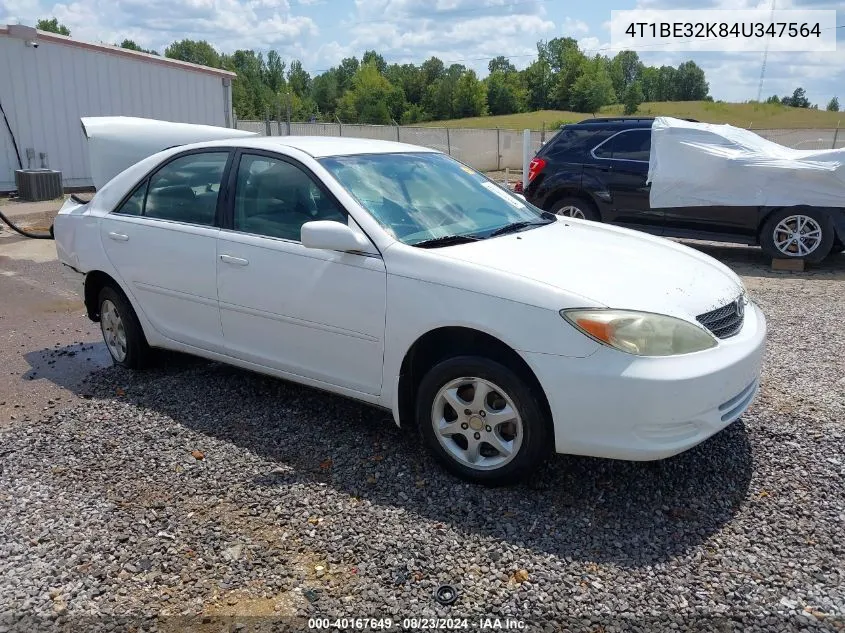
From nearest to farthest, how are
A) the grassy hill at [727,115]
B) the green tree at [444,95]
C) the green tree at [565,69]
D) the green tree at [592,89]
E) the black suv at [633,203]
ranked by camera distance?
the black suv at [633,203] → the grassy hill at [727,115] → the green tree at [592,89] → the green tree at [565,69] → the green tree at [444,95]

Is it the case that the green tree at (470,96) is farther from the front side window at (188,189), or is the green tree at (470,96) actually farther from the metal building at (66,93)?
the front side window at (188,189)

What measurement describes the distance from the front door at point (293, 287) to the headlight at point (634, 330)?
1.05 m

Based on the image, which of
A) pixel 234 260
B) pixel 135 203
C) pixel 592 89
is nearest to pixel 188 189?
pixel 135 203

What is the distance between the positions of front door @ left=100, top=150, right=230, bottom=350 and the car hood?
1.70 m

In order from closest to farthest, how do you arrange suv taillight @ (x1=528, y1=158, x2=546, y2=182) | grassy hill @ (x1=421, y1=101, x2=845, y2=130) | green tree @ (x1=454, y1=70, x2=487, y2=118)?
suv taillight @ (x1=528, y1=158, x2=546, y2=182) < grassy hill @ (x1=421, y1=101, x2=845, y2=130) < green tree @ (x1=454, y1=70, x2=487, y2=118)

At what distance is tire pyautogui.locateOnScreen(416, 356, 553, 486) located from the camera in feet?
11.2

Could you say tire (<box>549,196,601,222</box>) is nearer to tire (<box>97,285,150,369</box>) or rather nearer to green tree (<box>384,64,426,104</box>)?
tire (<box>97,285,150,369</box>)

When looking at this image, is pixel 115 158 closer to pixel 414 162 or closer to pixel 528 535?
pixel 414 162

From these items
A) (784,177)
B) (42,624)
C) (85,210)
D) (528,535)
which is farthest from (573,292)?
(784,177)

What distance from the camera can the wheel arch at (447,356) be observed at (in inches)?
135

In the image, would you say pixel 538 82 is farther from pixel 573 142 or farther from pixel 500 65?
→ pixel 573 142

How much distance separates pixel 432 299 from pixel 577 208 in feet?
23.9

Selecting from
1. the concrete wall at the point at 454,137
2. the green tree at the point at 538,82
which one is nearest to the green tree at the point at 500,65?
the green tree at the point at 538,82

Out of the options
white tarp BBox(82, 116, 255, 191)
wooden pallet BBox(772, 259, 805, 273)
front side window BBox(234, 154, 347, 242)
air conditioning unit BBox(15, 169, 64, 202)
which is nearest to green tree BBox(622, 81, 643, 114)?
air conditioning unit BBox(15, 169, 64, 202)
